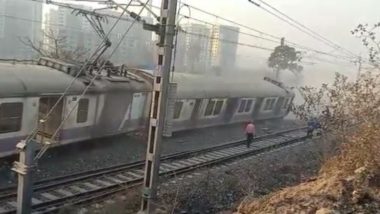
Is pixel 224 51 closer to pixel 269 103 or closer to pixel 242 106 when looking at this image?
pixel 269 103

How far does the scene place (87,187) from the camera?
11.2 metres

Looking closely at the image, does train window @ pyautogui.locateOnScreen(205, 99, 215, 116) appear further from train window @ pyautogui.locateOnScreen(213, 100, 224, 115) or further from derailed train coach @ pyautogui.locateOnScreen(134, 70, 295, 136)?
train window @ pyautogui.locateOnScreen(213, 100, 224, 115)

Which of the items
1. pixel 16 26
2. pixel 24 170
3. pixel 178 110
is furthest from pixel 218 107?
pixel 16 26

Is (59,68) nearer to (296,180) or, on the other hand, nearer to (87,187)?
(87,187)

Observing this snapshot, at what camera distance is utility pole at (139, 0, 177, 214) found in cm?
845

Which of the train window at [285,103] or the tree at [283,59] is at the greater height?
the tree at [283,59]

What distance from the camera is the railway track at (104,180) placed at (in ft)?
32.0

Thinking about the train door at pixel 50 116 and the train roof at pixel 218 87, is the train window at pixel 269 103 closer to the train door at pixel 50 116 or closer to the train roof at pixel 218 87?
the train roof at pixel 218 87

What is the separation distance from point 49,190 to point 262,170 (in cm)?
580

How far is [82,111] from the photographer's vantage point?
1362cm

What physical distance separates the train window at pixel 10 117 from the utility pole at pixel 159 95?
426 centimetres

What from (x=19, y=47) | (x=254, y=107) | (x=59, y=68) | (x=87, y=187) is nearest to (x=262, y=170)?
(x=87, y=187)

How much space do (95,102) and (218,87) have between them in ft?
26.5

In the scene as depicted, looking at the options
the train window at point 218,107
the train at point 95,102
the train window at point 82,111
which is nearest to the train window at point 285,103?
the train at point 95,102
